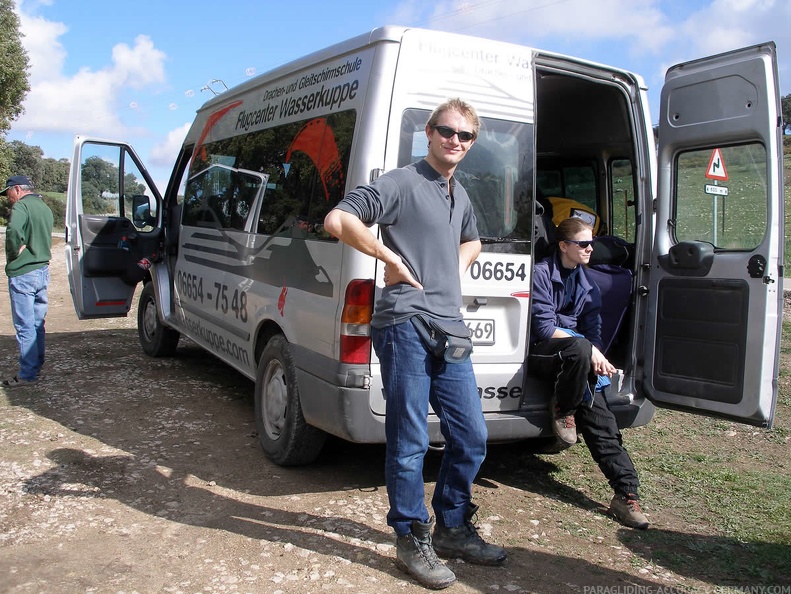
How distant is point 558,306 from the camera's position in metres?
4.24

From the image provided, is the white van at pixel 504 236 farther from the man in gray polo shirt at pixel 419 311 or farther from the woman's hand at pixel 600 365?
the man in gray polo shirt at pixel 419 311

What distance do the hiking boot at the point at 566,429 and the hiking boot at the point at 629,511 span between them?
384 millimetres

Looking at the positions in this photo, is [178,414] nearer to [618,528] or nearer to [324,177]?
[324,177]

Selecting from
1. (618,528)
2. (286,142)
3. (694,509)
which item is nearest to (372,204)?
(286,142)

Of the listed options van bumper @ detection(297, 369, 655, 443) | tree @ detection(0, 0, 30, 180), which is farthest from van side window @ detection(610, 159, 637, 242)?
tree @ detection(0, 0, 30, 180)

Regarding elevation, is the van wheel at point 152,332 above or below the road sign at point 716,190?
below

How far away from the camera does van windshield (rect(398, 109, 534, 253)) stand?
3.88 meters

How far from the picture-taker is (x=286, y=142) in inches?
183

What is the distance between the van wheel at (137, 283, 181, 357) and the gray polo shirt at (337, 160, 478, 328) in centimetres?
484

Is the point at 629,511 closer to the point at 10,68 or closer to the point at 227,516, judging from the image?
the point at 227,516

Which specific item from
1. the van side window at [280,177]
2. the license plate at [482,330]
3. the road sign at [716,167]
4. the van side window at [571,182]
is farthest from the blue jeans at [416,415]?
the van side window at [571,182]

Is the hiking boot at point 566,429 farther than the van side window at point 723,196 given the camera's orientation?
Yes

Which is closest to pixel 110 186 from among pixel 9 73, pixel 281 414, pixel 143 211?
pixel 143 211

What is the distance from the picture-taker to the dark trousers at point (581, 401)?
3.94 m
